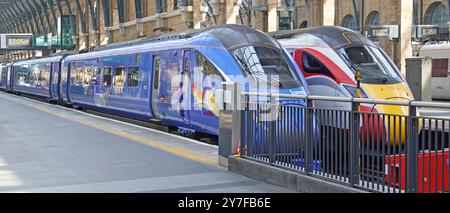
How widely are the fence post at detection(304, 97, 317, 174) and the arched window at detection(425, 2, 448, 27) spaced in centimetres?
4385

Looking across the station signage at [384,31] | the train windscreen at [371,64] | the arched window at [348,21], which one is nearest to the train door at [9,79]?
the station signage at [384,31]

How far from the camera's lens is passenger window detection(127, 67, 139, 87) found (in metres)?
16.8

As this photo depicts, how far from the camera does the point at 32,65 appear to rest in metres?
35.7

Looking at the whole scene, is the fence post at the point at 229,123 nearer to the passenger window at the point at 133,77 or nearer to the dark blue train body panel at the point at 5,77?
the passenger window at the point at 133,77

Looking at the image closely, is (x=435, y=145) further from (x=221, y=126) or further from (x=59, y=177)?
→ (x=59, y=177)

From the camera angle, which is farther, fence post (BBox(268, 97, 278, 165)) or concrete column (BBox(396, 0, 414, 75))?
concrete column (BBox(396, 0, 414, 75))

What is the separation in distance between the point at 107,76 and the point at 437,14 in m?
36.9

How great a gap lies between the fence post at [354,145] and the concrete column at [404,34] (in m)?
28.6

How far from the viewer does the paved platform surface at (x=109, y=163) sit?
7.54 m

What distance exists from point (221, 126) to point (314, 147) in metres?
2.47

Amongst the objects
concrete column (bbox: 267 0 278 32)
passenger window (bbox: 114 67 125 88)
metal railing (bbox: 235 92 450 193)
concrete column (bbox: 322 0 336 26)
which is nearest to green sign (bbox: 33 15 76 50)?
concrete column (bbox: 267 0 278 32)

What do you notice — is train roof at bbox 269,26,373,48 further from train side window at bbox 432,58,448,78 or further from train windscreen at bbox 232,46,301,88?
train side window at bbox 432,58,448,78
